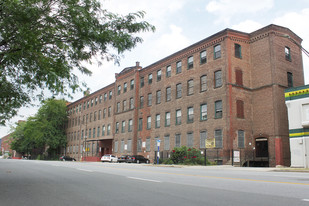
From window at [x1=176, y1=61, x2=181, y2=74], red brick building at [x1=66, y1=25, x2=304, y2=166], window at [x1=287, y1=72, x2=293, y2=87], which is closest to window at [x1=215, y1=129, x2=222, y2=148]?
red brick building at [x1=66, y1=25, x2=304, y2=166]

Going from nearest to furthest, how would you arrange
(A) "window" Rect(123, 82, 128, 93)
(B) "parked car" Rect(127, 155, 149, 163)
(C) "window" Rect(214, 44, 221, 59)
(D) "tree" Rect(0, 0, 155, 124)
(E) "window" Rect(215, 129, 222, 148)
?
(D) "tree" Rect(0, 0, 155, 124)
(E) "window" Rect(215, 129, 222, 148)
(C) "window" Rect(214, 44, 221, 59)
(B) "parked car" Rect(127, 155, 149, 163)
(A) "window" Rect(123, 82, 128, 93)

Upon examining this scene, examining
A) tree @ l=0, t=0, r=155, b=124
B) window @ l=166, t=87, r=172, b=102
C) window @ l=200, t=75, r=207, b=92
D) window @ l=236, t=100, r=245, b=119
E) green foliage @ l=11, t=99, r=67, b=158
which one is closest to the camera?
tree @ l=0, t=0, r=155, b=124

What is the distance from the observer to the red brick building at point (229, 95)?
30.2 metres

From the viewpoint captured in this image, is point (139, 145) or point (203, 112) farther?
point (139, 145)

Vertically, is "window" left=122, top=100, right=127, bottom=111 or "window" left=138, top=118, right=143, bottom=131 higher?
Result: "window" left=122, top=100, right=127, bottom=111

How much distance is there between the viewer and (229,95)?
3083 cm

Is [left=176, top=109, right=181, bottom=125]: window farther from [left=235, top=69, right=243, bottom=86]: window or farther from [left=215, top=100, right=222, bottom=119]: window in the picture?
[left=235, top=69, right=243, bottom=86]: window

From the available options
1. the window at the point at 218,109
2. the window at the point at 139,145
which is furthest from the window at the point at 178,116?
the window at the point at 139,145

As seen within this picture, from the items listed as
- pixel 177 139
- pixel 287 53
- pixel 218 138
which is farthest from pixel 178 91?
pixel 287 53

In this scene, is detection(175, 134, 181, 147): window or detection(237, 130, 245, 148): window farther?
detection(175, 134, 181, 147): window

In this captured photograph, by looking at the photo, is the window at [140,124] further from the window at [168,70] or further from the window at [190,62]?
the window at [190,62]

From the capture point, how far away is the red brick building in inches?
1190

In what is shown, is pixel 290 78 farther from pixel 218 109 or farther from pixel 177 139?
pixel 177 139

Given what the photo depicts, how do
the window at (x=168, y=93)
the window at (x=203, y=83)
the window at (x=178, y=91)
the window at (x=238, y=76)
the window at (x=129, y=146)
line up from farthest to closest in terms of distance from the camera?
the window at (x=129, y=146) → the window at (x=168, y=93) → the window at (x=178, y=91) → the window at (x=203, y=83) → the window at (x=238, y=76)
